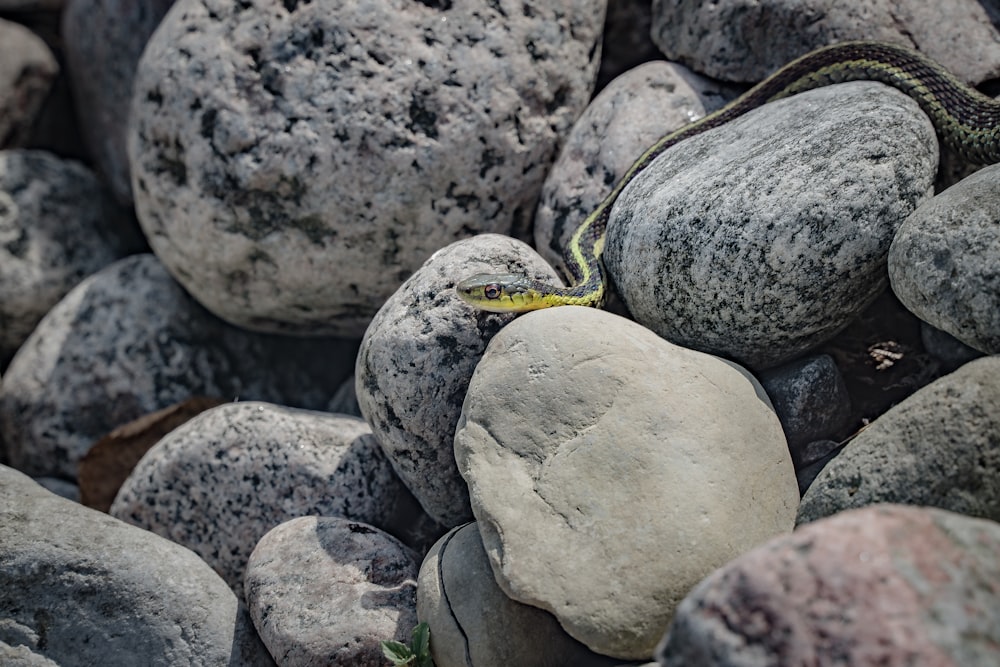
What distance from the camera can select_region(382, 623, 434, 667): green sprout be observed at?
152 inches

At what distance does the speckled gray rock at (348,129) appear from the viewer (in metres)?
5.35

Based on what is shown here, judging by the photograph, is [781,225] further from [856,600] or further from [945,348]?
[856,600]

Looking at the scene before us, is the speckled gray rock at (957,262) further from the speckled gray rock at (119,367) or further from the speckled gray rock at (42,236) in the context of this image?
the speckled gray rock at (42,236)

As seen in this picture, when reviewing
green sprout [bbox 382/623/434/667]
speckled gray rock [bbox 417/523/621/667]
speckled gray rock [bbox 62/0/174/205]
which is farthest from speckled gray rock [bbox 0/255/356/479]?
green sprout [bbox 382/623/434/667]

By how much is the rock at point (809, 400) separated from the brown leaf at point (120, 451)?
4018 millimetres

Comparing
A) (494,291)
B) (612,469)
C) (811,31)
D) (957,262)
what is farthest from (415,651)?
(811,31)

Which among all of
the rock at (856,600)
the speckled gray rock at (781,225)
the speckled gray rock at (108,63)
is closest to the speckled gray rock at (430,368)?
the speckled gray rock at (781,225)

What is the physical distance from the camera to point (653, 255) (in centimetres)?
454

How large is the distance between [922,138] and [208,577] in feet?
14.5

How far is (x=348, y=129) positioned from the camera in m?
5.32

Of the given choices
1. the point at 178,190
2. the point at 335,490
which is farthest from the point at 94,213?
the point at 335,490

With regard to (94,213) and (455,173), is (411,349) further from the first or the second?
(94,213)

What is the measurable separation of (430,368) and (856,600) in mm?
2534

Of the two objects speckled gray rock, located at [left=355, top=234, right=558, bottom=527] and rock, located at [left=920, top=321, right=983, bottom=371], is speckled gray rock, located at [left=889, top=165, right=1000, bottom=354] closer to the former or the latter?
rock, located at [left=920, top=321, right=983, bottom=371]
